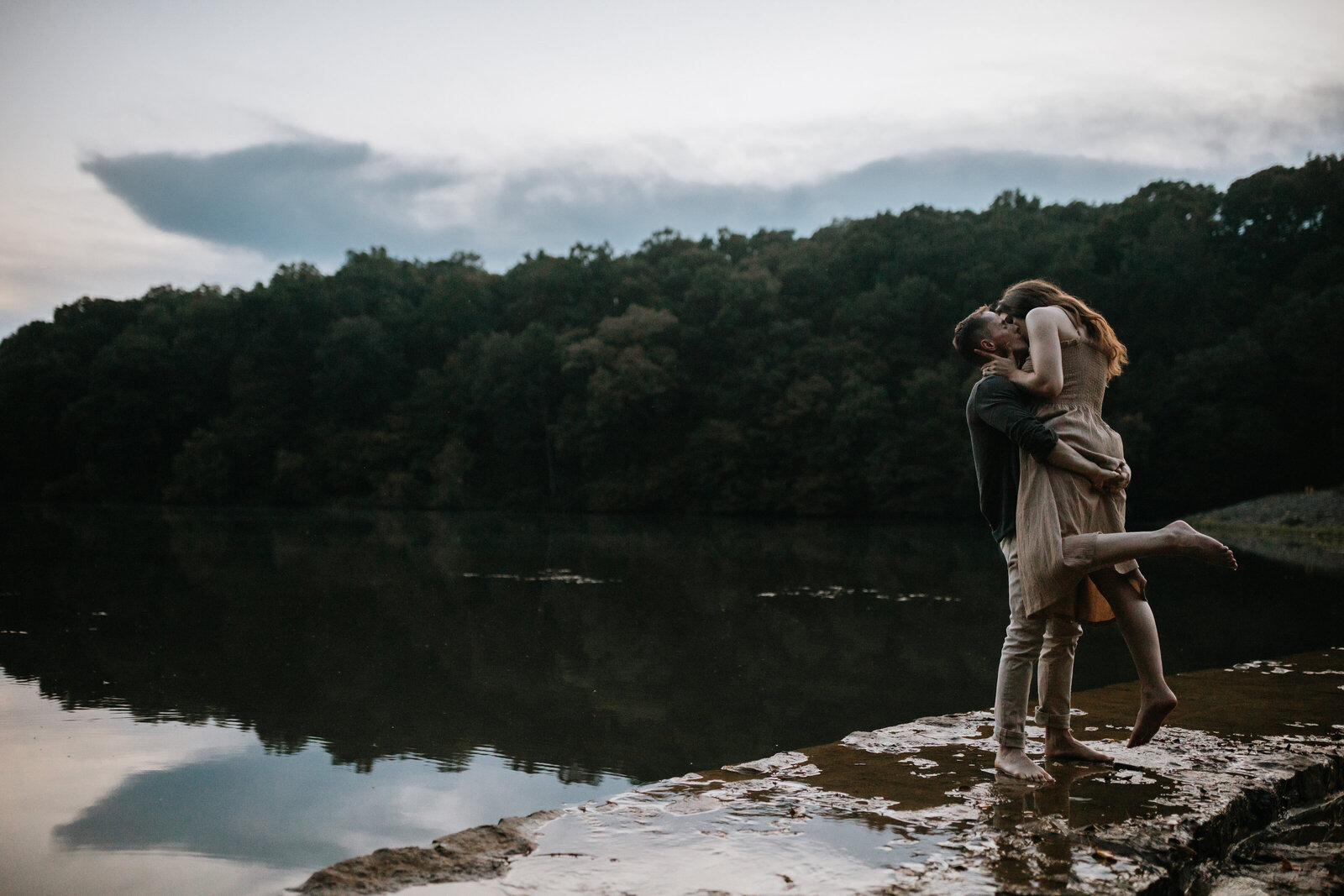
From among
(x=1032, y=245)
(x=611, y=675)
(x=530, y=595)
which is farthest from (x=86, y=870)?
(x=1032, y=245)

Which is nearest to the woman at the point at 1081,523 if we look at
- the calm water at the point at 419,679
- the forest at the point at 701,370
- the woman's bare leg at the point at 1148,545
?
the woman's bare leg at the point at 1148,545

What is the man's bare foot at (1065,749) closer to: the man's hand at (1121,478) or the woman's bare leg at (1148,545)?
the woman's bare leg at (1148,545)

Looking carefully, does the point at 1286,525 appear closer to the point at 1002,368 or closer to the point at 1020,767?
the point at 1002,368

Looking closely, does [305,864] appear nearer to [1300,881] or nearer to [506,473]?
[1300,881]

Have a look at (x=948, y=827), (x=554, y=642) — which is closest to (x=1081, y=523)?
(x=948, y=827)

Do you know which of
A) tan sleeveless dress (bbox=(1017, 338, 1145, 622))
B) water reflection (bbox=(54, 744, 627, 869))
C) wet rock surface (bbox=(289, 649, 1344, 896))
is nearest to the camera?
wet rock surface (bbox=(289, 649, 1344, 896))

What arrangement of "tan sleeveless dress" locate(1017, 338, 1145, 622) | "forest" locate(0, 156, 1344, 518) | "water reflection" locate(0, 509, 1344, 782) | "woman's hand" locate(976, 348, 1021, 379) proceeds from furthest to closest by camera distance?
1. "forest" locate(0, 156, 1344, 518)
2. "water reflection" locate(0, 509, 1344, 782)
3. "woman's hand" locate(976, 348, 1021, 379)
4. "tan sleeveless dress" locate(1017, 338, 1145, 622)

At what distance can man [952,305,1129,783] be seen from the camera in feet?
10.4

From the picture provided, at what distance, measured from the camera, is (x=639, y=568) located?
14312 millimetres

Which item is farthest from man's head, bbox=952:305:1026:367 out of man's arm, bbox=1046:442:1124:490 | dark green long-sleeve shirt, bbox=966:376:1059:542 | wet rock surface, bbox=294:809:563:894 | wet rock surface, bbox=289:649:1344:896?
wet rock surface, bbox=294:809:563:894

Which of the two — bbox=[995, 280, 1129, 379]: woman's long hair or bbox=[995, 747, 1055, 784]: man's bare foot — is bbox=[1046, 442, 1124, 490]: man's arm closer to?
bbox=[995, 280, 1129, 379]: woman's long hair

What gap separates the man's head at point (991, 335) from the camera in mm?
3412

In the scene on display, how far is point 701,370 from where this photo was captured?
134ft

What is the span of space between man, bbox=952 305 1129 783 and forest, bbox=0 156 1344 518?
98.9ft
